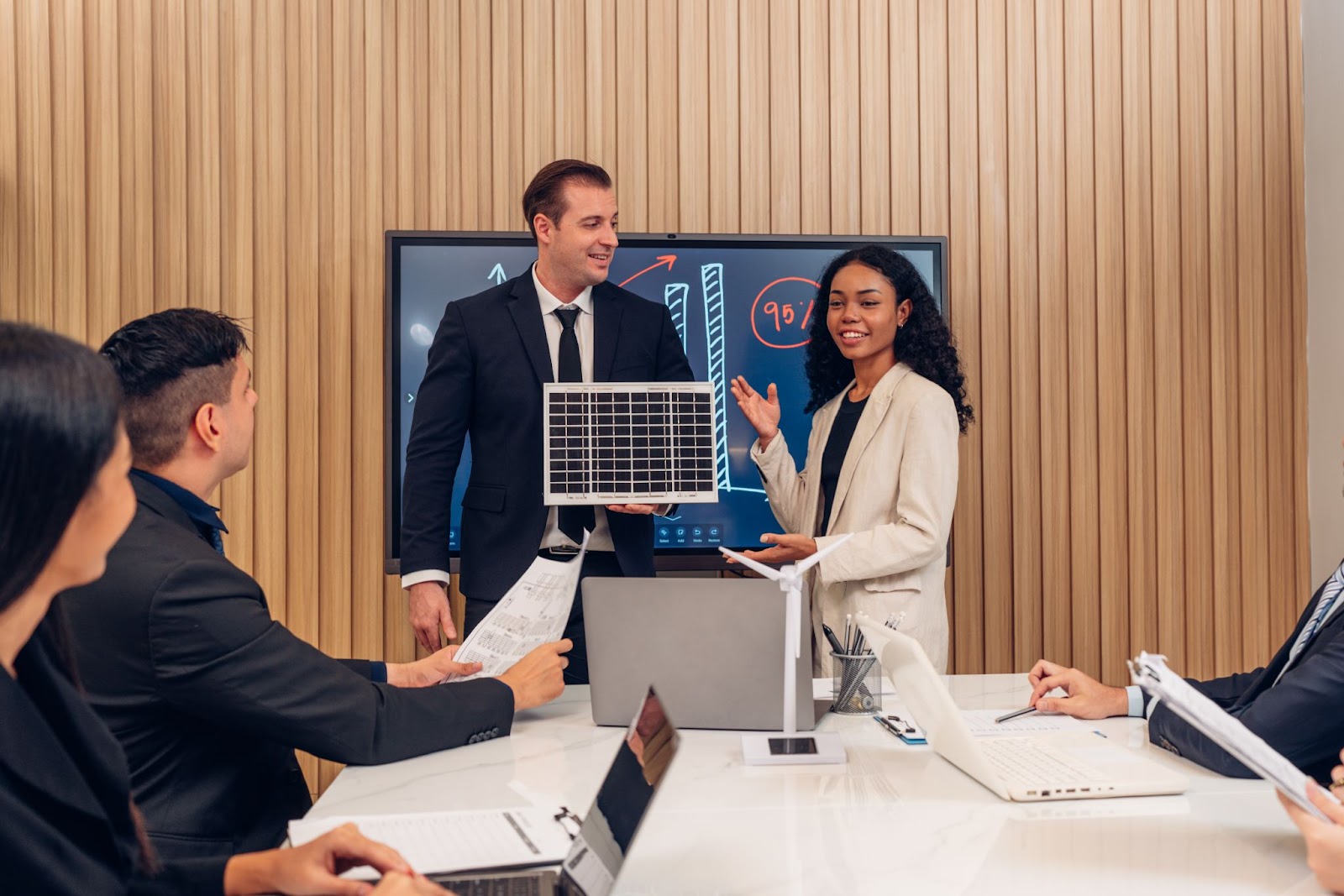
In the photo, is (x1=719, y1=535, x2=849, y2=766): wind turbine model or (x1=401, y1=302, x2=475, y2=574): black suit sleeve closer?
(x1=719, y1=535, x2=849, y2=766): wind turbine model

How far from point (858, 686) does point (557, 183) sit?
60.3 inches

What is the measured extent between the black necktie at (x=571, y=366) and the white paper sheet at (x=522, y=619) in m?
0.66

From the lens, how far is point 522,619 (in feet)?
6.31

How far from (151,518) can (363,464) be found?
186 centimetres

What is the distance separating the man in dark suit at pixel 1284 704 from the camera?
1463mm

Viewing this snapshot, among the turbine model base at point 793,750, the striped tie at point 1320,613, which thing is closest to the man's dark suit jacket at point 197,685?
the turbine model base at point 793,750

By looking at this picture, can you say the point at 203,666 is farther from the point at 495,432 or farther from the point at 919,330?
the point at 919,330

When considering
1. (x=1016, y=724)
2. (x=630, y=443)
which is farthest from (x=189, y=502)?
(x=1016, y=724)

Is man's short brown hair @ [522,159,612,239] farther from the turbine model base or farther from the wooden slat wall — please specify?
the turbine model base

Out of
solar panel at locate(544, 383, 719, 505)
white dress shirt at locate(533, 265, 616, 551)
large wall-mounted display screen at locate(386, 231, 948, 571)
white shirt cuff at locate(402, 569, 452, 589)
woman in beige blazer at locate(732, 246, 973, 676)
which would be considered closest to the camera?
solar panel at locate(544, 383, 719, 505)

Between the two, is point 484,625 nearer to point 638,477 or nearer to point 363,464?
point 638,477

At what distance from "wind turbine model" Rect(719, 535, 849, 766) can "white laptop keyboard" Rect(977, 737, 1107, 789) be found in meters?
0.23

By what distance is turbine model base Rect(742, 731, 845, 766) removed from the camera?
159 cm

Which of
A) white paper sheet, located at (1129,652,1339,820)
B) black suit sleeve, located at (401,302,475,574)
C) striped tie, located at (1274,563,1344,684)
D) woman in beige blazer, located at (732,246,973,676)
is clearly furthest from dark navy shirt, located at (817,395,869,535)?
white paper sheet, located at (1129,652,1339,820)
